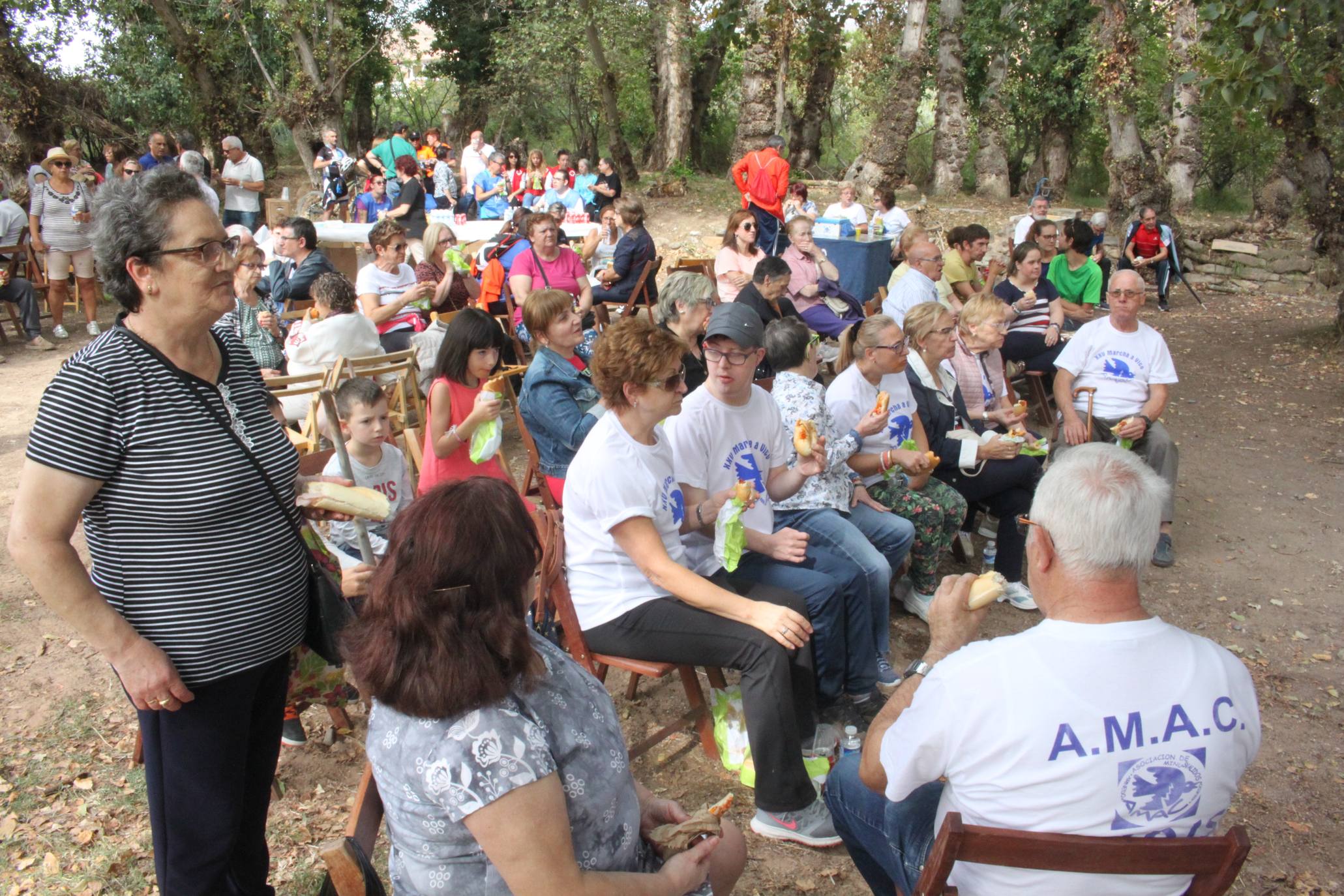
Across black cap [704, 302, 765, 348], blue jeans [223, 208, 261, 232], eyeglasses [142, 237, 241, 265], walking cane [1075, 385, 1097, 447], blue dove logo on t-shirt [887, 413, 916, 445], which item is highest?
eyeglasses [142, 237, 241, 265]

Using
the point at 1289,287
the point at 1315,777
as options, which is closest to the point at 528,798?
the point at 1315,777

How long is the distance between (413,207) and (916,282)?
20.2 ft

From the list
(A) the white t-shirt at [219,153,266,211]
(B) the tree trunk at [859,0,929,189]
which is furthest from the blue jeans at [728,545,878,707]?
(B) the tree trunk at [859,0,929,189]

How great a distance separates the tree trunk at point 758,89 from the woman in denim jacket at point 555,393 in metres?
11.1

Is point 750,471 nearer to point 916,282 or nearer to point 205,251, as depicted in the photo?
point 205,251

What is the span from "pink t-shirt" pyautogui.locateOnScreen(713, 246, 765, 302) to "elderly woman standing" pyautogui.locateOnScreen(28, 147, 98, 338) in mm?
6184

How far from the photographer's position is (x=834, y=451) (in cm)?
398

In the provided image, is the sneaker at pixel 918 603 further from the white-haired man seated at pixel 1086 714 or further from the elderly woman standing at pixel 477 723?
the elderly woman standing at pixel 477 723

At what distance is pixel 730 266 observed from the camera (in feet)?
25.2

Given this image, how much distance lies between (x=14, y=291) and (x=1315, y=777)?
10.8 metres

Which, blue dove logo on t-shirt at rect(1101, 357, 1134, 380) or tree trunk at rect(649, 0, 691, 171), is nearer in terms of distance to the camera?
blue dove logo on t-shirt at rect(1101, 357, 1134, 380)

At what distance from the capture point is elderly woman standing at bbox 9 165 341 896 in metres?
1.80

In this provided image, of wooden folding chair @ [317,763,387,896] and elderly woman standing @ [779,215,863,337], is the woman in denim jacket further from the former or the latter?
elderly woman standing @ [779,215,863,337]

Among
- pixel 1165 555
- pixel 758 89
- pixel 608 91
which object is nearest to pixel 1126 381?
pixel 1165 555
